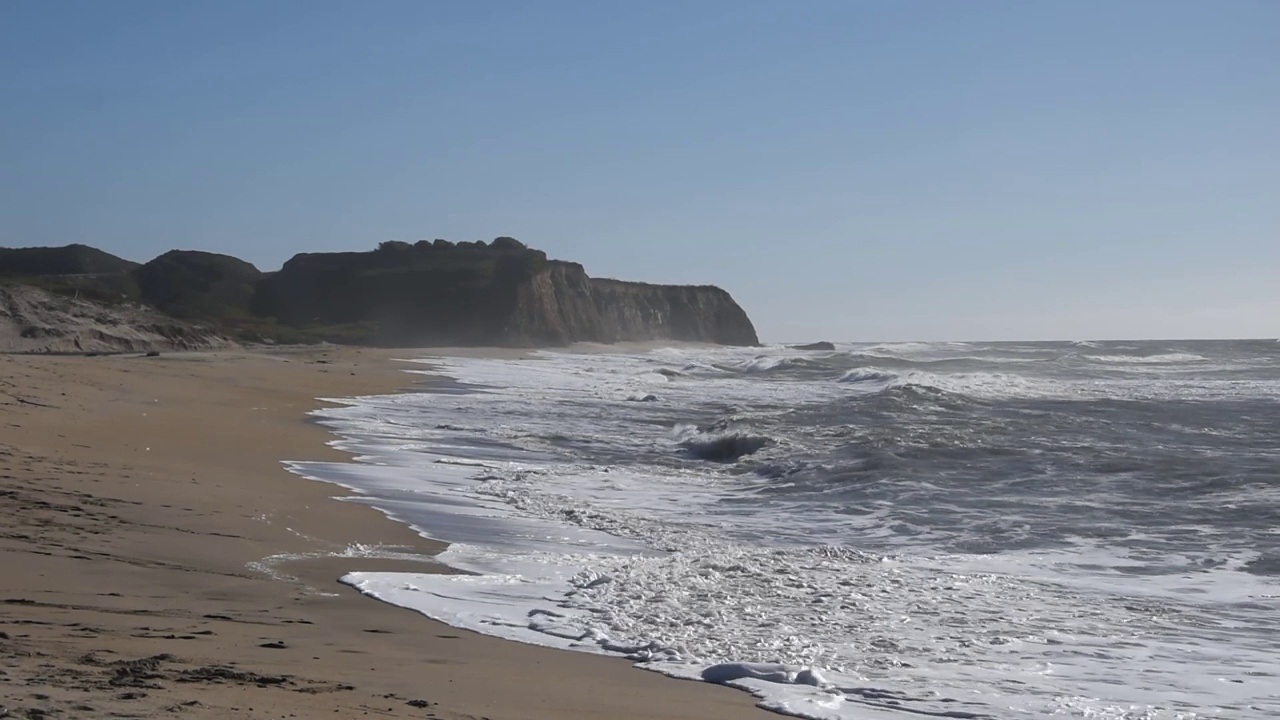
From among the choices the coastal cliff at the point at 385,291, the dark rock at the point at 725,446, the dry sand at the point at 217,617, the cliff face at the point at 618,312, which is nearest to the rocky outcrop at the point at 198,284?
the coastal cliff at the point at 385,291

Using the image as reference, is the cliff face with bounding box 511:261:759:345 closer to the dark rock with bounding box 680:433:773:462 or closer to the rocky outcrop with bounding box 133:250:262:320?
the rocky outcrop with bounding box 133:250:262:320

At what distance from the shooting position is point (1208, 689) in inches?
212

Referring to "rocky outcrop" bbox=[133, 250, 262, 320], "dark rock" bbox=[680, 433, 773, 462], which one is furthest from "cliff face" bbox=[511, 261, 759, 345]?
"dark rock" bbox=[680, 433, 773, 462]

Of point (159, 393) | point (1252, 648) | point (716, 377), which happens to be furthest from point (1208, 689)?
point (716, 377)

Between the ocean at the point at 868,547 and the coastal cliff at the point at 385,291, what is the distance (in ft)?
136

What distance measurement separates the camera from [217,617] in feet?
16.9

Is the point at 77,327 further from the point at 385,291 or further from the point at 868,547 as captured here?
the point at 385,291

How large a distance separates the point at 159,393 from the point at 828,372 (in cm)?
2883

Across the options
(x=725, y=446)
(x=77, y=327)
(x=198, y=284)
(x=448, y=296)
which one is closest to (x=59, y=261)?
(x=198, y=284)

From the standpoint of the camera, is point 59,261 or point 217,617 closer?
point 217,617

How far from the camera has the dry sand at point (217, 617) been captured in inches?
150

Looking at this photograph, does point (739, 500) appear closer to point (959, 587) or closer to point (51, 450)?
point (959, 587)

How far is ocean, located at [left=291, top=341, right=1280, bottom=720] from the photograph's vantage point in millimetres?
5496

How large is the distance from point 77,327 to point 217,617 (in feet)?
86.6
